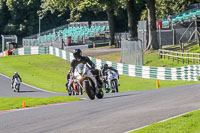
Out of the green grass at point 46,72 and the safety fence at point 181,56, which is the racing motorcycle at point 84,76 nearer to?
the green grass at point 46,72

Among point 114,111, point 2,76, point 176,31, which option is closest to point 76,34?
point 176,31

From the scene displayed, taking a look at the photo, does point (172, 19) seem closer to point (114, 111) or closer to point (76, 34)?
point (76, 34)

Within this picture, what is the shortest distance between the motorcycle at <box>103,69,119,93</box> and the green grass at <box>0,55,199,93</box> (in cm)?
687

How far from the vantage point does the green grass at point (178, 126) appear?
9016mm

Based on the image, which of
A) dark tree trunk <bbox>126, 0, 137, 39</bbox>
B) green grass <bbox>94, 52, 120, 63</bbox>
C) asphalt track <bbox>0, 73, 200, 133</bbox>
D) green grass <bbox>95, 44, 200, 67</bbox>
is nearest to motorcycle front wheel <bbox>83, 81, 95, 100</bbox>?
asphalt track <bbox>0, 73, 200, 133</bbox>

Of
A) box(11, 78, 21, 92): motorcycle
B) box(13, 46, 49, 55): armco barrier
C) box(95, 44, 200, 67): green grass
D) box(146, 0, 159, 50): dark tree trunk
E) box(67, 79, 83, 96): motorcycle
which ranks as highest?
box(146, 0, 159, 50): dark tree trunk

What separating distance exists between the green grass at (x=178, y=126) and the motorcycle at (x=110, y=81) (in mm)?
12603

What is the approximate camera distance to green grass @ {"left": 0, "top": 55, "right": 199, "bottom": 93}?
33.4 m

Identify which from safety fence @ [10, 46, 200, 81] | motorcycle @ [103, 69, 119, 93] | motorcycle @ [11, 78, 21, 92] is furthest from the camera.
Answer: safety fence @ [10, 46, 200, 81]

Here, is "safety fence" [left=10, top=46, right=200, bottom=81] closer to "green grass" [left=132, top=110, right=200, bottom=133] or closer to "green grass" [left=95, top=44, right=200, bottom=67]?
"green grass" [left=95, top=44, right=200, bottom=67]

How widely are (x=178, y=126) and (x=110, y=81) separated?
1422 cm

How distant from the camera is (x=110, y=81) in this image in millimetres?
23547

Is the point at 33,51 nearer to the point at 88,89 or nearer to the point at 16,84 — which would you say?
the point at 16,84

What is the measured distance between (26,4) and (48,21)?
16.6 feet
